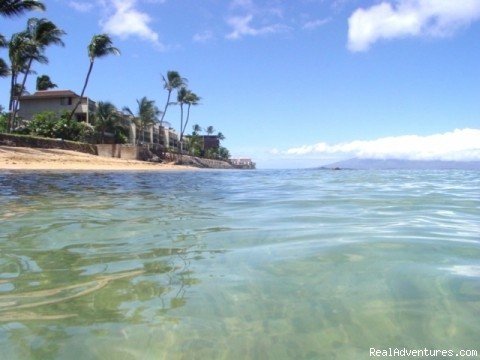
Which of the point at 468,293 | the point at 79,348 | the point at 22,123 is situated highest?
the point at 22,123

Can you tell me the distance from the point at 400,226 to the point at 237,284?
2.80 metres

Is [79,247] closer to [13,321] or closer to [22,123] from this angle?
[13,321]

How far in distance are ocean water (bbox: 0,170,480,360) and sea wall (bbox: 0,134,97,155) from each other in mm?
26237

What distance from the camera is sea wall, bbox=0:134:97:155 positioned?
90.5ft

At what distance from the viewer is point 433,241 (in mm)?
3912

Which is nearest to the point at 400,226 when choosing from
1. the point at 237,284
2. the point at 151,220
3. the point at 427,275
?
the point at 427,275

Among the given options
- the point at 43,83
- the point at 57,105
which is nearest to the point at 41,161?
the point at 57,105

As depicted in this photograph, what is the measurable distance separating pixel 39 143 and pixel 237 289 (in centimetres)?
3144

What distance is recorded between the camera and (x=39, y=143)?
98.7 ft

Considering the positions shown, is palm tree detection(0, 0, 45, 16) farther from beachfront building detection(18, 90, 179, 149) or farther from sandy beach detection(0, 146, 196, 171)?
beachfront building detection(18, 90, 179, 149)

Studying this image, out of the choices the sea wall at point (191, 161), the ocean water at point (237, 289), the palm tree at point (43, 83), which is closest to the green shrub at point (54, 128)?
the sea wall at point (191, 161)

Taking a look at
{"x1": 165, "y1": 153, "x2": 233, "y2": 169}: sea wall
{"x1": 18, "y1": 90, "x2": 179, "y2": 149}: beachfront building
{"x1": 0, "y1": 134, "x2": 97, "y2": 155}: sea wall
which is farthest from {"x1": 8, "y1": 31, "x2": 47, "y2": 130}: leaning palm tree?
{"x1": 165, "y1": 153, "x2": 233, "y2": 169}: sea wall

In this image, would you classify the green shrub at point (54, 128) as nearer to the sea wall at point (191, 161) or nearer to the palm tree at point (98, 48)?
the palm tree at point (98, 48)

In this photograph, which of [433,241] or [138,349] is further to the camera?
[433,241]
